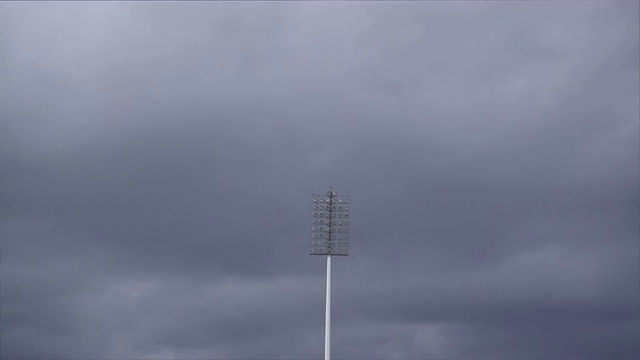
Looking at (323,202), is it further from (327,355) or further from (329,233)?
(327,355)

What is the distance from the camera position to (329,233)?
189000mm

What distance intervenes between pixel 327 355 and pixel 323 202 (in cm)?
2025

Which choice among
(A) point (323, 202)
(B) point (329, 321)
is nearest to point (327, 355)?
(B) point (329, 321)

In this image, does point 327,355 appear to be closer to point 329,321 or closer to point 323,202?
point 329,321

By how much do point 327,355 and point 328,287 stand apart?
27.9 ft

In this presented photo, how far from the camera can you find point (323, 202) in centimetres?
19212

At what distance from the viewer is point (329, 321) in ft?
605

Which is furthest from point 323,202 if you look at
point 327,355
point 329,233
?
point 327,355

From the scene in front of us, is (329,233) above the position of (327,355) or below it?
above

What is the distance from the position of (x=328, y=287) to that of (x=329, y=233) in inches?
277

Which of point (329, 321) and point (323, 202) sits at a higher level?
point (323, 202)

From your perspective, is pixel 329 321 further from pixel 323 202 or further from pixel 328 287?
pixel 323 202

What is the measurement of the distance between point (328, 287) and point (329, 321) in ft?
13.2

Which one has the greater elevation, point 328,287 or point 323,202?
point 323,202
